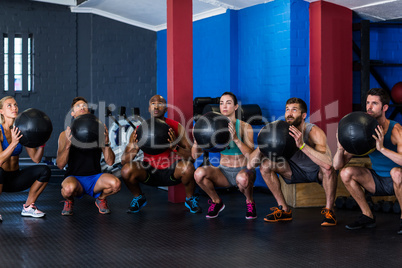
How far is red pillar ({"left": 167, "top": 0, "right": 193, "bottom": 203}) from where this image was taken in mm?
4773

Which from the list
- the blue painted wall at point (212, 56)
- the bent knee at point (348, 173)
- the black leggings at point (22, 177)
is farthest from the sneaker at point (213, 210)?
the blue painted wall at point (212, 56)

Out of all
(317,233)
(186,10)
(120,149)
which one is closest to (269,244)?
(317,233)

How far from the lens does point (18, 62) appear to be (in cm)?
715

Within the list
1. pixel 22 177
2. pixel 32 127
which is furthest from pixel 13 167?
pixel 32 127

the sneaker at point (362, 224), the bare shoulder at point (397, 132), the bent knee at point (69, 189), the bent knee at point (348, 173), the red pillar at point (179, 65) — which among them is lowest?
the sneaker at point (362, 224)

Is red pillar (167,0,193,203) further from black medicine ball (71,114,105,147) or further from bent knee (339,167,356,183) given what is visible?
bent knee (339,167,356,183)

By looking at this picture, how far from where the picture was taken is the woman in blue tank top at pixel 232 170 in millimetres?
3973

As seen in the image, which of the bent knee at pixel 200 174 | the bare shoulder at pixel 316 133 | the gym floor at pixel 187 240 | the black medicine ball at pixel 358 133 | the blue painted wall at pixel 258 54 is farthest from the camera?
the blue painted wall at pixel 258 54

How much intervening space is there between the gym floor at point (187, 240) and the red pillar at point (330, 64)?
1.45 metres

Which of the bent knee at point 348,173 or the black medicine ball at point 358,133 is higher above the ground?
the black medicine ball at point 358,133

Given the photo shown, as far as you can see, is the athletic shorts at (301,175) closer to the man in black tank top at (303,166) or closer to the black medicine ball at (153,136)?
the man in black tank top at (303,166)

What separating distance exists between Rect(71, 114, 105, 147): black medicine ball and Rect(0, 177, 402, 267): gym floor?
69 centimetres

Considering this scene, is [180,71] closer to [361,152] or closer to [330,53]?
[330,53]

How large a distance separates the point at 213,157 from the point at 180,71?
1815 mm
